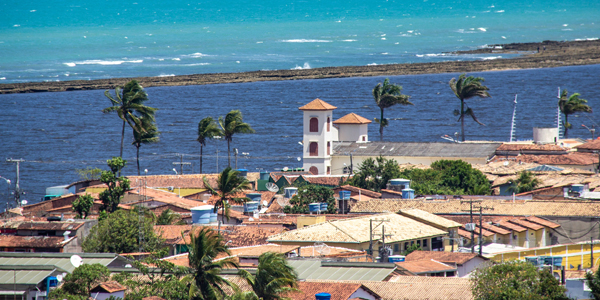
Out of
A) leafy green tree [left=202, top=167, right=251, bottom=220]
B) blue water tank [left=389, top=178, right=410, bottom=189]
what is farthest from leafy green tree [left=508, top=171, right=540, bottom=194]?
leafy green tree [left=202, top=167, right=251, bottom=220]

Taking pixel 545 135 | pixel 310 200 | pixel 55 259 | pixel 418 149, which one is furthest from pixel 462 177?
pixel 55 259

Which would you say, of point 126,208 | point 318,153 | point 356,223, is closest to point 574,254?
point 356,223

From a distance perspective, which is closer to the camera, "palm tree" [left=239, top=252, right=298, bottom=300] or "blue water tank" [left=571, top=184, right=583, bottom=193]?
"palm tree" [left=239, top=252, right=298, bottom=300]

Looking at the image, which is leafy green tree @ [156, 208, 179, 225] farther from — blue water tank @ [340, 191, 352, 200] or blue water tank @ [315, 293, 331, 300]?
blue water tank @ [315, 293, 331, 300]

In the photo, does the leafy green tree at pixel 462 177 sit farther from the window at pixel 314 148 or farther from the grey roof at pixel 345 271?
the grey roof at pixel 345 271

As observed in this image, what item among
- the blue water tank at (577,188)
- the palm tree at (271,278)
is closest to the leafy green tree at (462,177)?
the blue water tank at (577,188)

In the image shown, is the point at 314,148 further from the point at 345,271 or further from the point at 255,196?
the point at 345,271
